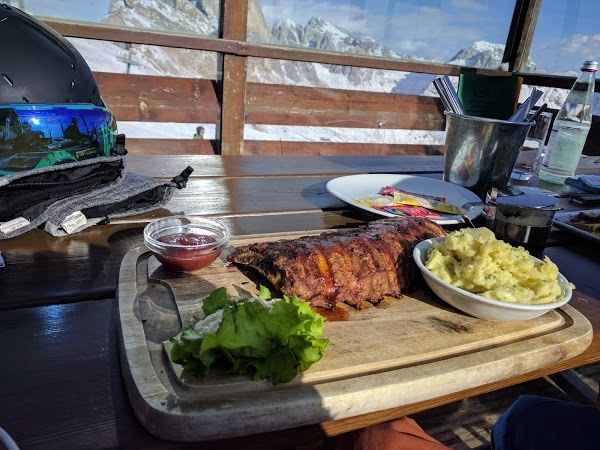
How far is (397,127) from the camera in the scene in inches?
263

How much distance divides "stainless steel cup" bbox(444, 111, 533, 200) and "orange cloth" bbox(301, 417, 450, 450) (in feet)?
5.13

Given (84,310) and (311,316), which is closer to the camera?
(311,316)

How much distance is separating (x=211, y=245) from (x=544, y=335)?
102cm

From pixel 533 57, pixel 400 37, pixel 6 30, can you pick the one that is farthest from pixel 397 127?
pixel 6 30

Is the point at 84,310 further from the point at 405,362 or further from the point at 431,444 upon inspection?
the point at 431,444

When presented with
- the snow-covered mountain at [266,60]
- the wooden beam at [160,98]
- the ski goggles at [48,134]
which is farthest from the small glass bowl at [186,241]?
the snow-covered mountain at [266,60]

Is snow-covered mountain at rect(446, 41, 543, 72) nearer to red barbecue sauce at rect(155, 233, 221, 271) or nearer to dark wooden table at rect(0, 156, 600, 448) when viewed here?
dark wooden table at rect(0, 156, 600, 448)

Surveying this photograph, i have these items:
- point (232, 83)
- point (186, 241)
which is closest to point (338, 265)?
point (186, 241)

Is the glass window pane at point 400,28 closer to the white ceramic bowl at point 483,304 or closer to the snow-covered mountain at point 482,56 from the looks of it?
the snow-covered mountain at point 482,56

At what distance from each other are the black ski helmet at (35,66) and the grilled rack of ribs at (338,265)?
986 mm

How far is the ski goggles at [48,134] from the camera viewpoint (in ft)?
5.42

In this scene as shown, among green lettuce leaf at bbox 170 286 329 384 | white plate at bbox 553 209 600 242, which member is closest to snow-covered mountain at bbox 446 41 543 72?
white plate at bbox 553 209 600 242

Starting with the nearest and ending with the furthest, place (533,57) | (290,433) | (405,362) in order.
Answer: (290,433), (405,362), (533,57)

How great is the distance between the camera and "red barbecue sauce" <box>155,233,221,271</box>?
4.56ft
